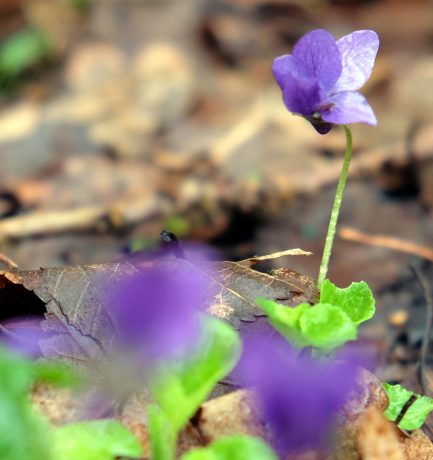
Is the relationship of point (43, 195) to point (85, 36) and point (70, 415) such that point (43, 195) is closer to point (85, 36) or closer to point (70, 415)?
→ point (85, 36)

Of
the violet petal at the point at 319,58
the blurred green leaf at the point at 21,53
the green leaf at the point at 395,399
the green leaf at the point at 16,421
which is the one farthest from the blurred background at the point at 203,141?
the green leaf at the point at 16,421

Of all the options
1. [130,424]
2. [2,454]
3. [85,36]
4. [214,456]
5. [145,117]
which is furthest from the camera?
[85,36]

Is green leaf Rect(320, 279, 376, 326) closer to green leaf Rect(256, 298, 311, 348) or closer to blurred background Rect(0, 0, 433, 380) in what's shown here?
green leaf Rect(256, 298, 311, 348)

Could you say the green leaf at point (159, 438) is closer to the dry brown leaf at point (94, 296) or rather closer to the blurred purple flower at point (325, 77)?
the dry brown leaf at point (94, 296)

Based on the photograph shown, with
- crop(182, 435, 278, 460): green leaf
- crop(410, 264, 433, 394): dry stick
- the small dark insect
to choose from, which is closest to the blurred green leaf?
crop(410, 264, 433, 394): dry stick

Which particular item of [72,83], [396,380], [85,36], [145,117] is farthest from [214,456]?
[85,36]

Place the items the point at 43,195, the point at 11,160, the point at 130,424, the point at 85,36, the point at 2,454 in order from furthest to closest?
the point at 85,36 → the point at 11,160 → the point at 43,195 → the point at 130,424 → the point at 2,454

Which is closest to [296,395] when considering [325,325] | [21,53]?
[325,325]
